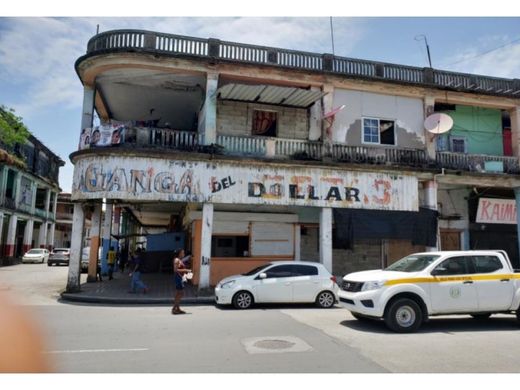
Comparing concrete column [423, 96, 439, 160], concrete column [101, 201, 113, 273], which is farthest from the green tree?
concrete column [423, 96, 439, 160]

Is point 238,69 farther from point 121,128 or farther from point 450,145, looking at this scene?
point 450,145

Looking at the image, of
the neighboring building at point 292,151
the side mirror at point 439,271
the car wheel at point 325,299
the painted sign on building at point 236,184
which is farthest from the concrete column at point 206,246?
the side mirror at point 439,271

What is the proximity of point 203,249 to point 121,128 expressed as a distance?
215 inches

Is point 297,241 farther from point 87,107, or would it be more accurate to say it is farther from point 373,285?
point 87,107

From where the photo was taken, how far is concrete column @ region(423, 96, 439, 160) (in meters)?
18.2

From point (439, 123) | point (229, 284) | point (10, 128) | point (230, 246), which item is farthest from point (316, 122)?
point (10, 128)

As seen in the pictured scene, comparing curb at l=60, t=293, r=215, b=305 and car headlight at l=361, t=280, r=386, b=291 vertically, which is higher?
car headlight at l=361, t=280, r=386, b=291

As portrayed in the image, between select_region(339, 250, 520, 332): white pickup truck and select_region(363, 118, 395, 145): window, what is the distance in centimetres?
922

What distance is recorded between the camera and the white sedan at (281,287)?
12344 mm

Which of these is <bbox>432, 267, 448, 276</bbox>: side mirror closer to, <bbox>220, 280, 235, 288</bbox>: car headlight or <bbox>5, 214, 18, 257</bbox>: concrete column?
<bbox>220, 280, 235, 288</bbox>: car headlight

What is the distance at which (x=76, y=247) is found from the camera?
15680mm

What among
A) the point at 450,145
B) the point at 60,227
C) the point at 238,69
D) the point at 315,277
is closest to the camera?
the point at 315,277

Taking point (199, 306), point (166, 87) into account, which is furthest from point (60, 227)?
point (199, 306)

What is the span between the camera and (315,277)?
1295 centimetres
